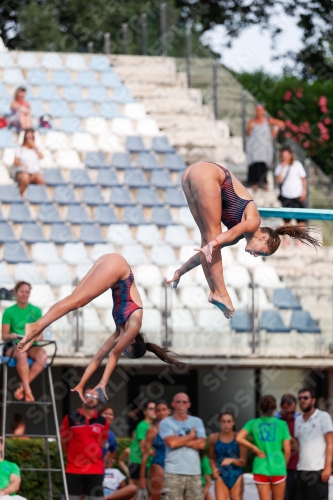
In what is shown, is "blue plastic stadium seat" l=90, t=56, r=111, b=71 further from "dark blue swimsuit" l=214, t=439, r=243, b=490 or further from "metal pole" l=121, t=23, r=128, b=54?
"dark blue swimsuit" l=214, t=439, r=243, b=490

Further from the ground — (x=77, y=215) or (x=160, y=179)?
(x=160, y=179)

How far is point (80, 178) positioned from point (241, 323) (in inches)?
175

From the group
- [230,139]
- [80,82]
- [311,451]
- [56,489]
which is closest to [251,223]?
[311,451]

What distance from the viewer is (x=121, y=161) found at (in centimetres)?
1692

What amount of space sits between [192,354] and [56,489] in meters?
2.15

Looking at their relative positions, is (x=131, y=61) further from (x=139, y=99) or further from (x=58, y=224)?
(x=58, y=224)

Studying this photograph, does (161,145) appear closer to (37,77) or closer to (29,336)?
(37,77)

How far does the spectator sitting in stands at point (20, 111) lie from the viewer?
54.7 ft

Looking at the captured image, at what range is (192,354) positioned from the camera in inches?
502

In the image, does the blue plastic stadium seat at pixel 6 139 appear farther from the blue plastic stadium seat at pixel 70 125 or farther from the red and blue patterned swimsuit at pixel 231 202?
the red and blue patterned swimsuit at pixel 231 202

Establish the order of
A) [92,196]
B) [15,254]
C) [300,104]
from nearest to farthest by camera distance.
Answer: [15,254] → [92,196] → [300,104]

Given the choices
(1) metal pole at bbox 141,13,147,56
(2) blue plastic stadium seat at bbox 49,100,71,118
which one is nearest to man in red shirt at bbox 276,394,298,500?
(2) blue plastic stadium seat at bbox 49,100,71,118

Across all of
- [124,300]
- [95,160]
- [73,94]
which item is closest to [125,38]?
[73,94]

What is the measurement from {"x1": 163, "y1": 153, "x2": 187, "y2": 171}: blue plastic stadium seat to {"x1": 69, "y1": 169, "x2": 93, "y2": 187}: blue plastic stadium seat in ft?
4.21
